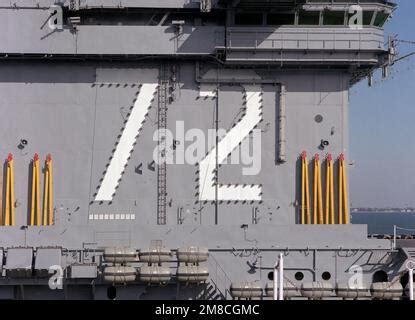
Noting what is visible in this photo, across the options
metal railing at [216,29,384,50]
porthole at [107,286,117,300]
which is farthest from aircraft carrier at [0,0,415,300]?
porthole at [107,286,117,300]

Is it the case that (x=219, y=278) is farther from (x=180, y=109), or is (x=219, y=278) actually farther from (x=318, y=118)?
(x=318, y=118)

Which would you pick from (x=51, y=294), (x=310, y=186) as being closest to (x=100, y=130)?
(x=51, y=294)

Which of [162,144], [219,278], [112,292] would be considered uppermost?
[162,144]

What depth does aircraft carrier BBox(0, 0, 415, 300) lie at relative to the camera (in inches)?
939

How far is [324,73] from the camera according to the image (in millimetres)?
24750

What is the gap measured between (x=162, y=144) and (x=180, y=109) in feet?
4.28

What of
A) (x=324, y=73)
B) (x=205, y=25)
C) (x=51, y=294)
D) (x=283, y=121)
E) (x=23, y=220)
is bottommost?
(x=51, y=294)

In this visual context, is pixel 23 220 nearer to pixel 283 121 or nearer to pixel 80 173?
pixel 80 173

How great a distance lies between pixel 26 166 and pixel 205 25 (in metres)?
7.54

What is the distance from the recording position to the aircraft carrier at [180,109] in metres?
23.9

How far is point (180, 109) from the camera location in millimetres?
24250

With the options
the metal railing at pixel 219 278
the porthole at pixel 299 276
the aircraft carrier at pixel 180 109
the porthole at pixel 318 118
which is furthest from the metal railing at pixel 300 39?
the porthole at pixel 299 276

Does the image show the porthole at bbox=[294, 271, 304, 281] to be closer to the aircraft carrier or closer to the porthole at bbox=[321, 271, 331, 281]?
the porthole at bbox=[321, 271, 331, 281]

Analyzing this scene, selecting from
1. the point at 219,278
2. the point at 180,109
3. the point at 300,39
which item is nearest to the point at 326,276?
the point at 219,278
